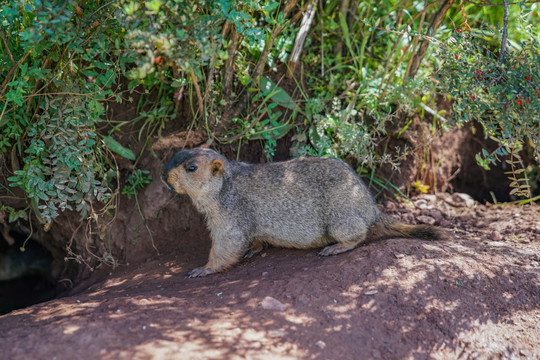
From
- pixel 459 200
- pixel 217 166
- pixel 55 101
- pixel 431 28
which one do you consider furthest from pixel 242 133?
pixel 459 200

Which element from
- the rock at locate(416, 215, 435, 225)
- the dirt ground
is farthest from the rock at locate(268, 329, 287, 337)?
the rock at locate(416, 215, 435, 225)

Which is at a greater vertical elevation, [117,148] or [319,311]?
[117,148]

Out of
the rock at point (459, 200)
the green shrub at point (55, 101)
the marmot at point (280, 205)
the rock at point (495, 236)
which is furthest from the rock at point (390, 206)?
the green shrub at point (55, 101)

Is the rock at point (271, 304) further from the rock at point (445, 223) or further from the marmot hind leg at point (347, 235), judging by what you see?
the rock at point (445, 223)

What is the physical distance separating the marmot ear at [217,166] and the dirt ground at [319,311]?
3.56 ft

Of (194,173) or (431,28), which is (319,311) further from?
(431,28)

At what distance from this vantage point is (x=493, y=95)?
4.67m

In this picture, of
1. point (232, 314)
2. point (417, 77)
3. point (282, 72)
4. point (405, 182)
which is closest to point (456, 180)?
point (405, 182)

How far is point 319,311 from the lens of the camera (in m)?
4.12

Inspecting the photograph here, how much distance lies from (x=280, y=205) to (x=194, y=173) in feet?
3.32

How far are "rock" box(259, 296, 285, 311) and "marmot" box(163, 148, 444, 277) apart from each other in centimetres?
120

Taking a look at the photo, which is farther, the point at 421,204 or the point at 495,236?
the point at 421,204

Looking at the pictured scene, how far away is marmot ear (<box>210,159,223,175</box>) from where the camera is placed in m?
5.29

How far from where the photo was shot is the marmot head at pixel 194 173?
5223mm
